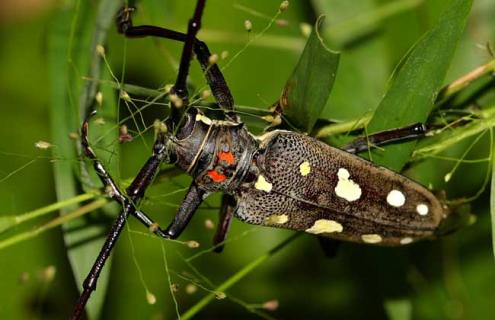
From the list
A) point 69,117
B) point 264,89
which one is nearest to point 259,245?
point 264,89

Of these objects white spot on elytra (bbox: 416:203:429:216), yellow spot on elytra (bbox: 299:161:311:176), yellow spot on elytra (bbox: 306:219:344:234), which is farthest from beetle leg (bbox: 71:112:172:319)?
white spot on elytra (bbox: 416:203:429:216)

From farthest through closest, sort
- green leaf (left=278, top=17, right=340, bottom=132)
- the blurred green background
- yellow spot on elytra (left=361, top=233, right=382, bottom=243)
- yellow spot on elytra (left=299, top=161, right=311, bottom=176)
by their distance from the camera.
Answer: the blurred green background
yellow spot on elytra (left=361, top=233, right=382, bottom=243)
yellow spot on elytra (left=299, top=161, right=311, bottom=176)
green leaf (left=278, top=17, right=340, bottom=132)

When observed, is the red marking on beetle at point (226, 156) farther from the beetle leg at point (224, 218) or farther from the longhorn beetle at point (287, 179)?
the beetle leg at point (224, 218)

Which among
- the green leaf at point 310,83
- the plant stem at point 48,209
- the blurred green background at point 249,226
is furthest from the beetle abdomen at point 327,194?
the plant stem at point 48,209

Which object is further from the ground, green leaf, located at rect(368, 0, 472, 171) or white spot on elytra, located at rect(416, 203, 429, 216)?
green leaf, located at rect(368, 0, 472, 171)

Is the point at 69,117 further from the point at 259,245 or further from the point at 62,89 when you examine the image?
the point at 259,245

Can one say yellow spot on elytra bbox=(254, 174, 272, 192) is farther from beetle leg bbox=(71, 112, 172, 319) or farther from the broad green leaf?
the broad green leaf

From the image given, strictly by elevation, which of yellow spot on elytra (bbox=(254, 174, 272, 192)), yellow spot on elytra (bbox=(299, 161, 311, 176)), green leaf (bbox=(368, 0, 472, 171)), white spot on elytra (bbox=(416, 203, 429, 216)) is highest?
green leaf (bbox=(368, 0, 472, 171))

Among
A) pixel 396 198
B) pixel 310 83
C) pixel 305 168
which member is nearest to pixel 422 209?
pixel 396 198
